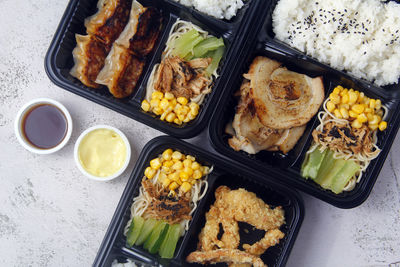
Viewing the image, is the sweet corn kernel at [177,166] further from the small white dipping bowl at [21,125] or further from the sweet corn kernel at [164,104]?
the small white dipping bowl at [21,125]

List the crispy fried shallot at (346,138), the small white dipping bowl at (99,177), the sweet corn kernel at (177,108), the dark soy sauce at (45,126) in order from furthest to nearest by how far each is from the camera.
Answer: the dark soy sauce at (45,126) → the small white dipping bowl at (99,177) → the sweet corn kernel at (177,108) → the crispy fried shallot at (346,138)

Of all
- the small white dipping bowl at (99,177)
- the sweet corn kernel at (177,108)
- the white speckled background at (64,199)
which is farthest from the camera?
the white speckled background at (64,199)

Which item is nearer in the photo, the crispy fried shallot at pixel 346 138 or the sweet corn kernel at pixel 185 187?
the crispy fried shallot at pixel 346 138

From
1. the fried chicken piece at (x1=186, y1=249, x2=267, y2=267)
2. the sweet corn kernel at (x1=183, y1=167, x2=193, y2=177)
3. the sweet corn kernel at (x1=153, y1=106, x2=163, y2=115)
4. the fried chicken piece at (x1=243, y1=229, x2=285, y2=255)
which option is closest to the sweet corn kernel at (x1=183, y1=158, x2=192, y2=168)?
the sweet corn kernel at (x1=183, y1=167, x2=193, y2=177)

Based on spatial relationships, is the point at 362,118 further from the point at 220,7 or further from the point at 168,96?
the point at 168,96

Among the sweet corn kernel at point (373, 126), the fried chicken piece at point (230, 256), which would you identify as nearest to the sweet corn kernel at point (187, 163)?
the fried chicken piece at point (230, 256)

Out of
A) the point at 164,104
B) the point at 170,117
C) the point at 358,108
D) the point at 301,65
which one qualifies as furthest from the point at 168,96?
the point at 358,108

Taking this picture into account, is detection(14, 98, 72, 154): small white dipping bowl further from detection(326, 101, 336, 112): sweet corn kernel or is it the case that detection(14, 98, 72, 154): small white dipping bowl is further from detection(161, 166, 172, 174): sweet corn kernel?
detection(326, 101, 336, 112): sweet corn kernel
